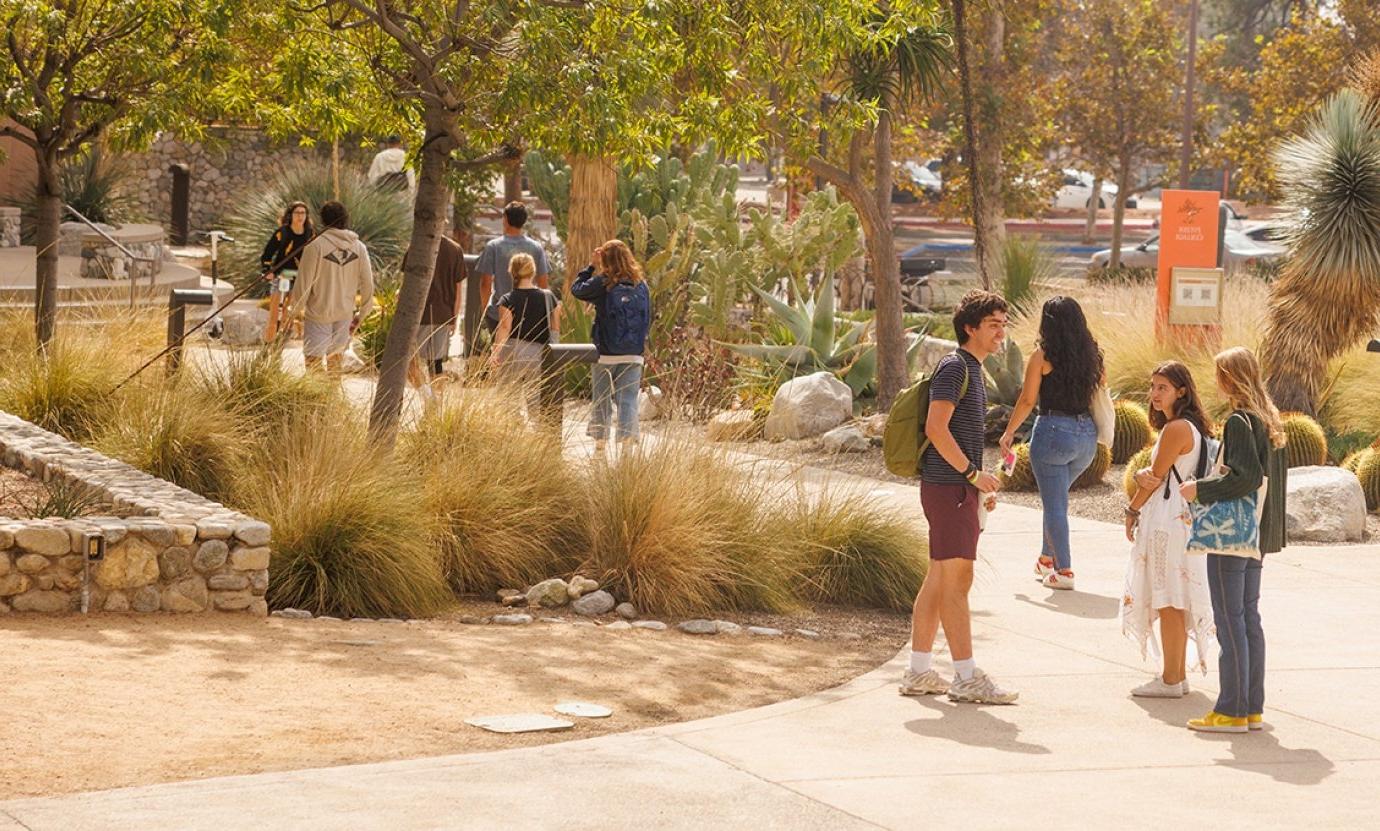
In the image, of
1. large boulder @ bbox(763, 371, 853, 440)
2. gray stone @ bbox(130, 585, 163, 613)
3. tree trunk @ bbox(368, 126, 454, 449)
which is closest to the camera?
gray stone @ bbox(130, 585, 163, 613)

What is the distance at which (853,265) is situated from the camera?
28.8 metres

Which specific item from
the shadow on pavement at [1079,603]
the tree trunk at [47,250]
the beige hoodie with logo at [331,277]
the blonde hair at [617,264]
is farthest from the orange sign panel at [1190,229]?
the tree trunk at [47,250]

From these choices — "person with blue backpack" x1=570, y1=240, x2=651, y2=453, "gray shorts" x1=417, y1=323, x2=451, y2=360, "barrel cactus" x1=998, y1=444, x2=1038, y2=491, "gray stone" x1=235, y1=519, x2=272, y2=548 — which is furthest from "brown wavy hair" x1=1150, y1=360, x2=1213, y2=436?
"gray shorts" x1=417, y1=323, x2=451, y2=360

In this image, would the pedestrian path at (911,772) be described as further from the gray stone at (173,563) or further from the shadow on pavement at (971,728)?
the gray stone at (173,563)

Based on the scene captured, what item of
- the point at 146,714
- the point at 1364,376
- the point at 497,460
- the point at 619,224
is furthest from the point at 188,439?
the point at 619,224

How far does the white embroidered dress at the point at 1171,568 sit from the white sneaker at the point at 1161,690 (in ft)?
0.49

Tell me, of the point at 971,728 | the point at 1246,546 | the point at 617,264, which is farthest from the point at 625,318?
the point at 1246,546

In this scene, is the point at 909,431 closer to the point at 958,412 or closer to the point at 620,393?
the point at 958,412

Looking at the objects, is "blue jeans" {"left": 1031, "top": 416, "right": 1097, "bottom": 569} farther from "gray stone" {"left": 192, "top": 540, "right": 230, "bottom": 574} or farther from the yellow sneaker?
"gray stone" {"left": 192, "top": 540, "right": 230, "bottom": 574}

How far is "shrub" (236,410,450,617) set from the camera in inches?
345

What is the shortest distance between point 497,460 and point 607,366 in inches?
111

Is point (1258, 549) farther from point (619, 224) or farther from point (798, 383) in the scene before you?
point (619, 224)

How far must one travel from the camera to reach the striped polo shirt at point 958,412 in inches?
287

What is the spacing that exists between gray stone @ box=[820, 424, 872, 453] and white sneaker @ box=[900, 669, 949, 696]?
6.98 m
